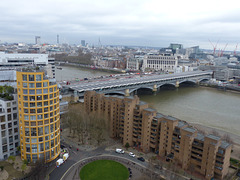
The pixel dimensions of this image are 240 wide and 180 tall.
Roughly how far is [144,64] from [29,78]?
4120cm

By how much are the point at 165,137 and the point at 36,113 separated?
5.70 m

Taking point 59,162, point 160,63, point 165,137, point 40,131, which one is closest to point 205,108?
point 165,137

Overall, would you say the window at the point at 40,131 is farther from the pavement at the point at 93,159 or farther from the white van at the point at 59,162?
the pavement at the point at 93,159

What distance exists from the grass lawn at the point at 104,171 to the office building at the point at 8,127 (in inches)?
132

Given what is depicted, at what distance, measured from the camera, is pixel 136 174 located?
27.4 feet

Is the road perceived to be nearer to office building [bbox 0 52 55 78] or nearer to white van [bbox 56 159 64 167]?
white van [bbox 56 159 64 167]

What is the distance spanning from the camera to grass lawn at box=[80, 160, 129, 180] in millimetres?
8180

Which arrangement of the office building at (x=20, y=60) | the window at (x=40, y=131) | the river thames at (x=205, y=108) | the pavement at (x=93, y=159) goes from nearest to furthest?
1. the pavement at (x=93, y=159)
2. the window at (x=40, y=131)
3. the river thames at (x=205, y=108)
4. the office building at (x=20, y=60)

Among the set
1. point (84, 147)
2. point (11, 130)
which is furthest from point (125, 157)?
point (11, 130)

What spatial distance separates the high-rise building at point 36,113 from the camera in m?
8.21

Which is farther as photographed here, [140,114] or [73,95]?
A: [73,95]

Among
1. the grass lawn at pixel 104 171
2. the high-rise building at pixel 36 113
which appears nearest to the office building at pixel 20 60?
the high-rise building at pixel 36 113

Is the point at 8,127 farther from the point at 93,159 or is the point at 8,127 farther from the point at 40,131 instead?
the point at 93,159

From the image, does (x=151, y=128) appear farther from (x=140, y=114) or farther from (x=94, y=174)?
(x=94, y=174)
